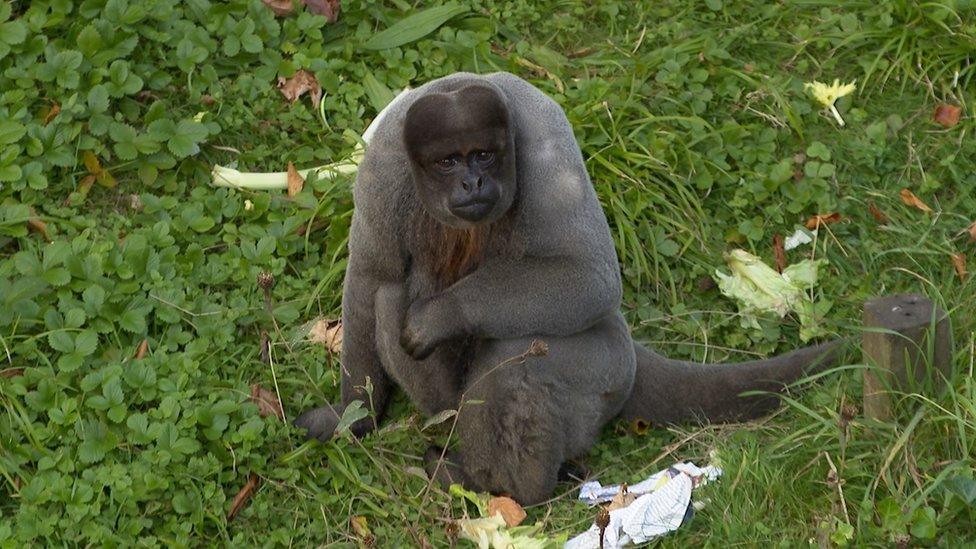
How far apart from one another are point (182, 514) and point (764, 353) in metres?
2.69

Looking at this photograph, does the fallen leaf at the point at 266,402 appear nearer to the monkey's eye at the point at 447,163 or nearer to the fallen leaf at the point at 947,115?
the monkey's eye at the point at 447,163

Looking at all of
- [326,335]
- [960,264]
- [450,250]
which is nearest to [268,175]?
[326,335]

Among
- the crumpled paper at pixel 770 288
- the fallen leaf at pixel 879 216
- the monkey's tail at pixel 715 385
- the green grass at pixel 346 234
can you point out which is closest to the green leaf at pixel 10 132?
the green grass at pixel 346 234

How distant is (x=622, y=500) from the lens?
5.18 metres

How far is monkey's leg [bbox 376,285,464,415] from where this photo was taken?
5527mm

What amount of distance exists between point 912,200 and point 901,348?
2.18 metres

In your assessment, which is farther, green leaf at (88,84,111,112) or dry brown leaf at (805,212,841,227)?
dry brown leaf at (805,212,841,227)

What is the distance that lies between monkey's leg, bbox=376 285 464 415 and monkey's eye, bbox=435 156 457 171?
687 millimetres

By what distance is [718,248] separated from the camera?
22.4 feet

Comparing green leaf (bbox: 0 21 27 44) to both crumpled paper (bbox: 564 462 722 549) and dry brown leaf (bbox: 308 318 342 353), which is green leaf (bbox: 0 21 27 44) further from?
crumpled paper (bbox: 564 462 722 549)

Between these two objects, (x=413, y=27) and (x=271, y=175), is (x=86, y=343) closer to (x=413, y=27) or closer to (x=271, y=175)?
(x=271, y=175)

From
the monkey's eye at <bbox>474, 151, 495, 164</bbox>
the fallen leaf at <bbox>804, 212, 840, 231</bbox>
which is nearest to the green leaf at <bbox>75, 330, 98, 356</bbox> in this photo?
the monkey's eye at <bbox>474, 151, 495, 164</bbox>

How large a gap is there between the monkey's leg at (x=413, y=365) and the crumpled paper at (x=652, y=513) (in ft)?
2.85

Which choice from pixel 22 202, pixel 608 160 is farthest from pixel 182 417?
pixel 608 160
